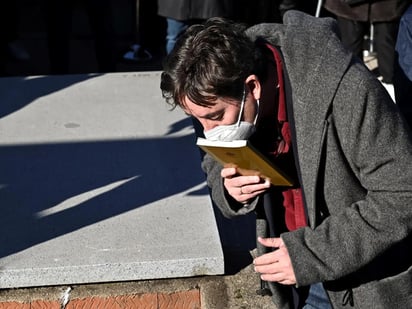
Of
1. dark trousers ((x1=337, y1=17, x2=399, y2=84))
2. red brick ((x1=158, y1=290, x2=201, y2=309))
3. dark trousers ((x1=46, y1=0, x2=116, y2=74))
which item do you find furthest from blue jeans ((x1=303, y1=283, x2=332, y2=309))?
dark trousers ((x1=46, y1=0, x2=116, y2=74))

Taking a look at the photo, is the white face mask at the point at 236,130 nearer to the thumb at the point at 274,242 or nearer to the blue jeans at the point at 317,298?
the thumb at the point at 274,242

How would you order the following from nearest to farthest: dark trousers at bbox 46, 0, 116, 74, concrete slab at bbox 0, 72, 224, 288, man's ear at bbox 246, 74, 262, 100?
man's ear at bbox 246, 74, 262, 100 < concrete slab at bbox 0, 72, 224, 288 < dark trousers at bbox 46, 0, 116, 74

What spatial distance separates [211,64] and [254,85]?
135mm

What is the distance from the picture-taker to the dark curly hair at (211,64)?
7.07ft

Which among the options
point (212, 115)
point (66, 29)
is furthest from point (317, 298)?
point (66, 29)

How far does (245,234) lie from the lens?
13.5ft

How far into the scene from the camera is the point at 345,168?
2197mm

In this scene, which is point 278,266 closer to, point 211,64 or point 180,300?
point 211,64

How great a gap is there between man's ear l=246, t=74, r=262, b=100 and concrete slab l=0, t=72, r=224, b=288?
1479 millimetres

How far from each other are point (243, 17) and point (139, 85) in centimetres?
214

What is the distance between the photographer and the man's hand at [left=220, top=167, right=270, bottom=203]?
2367mm

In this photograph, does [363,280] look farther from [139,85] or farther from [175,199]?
[139,85]

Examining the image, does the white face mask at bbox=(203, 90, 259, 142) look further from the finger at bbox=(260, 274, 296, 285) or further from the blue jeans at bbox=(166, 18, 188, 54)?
the blue jeans at bbox=(166, 18, 188, 54)

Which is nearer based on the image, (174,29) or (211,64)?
(211,64)
